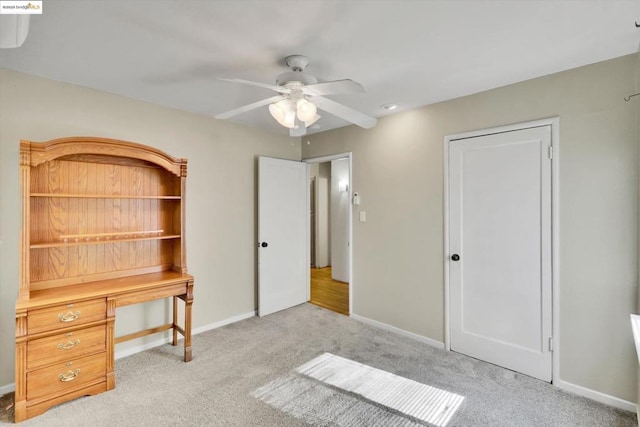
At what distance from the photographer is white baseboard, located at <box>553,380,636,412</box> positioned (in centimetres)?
214

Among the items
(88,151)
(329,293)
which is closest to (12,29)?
(88,151)

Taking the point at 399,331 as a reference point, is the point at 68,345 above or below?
above

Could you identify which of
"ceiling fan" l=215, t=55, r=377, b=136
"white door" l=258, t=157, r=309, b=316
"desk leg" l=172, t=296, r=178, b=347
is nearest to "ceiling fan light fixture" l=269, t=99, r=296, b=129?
"ceiling fan" l=215, t=55, r=377, b=136

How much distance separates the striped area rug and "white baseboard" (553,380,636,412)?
2.80 ft

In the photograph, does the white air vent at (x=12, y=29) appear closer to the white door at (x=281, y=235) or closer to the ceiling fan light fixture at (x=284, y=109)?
the ceiling fan light fixture at (x=284, y=109)

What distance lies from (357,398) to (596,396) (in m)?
1.75

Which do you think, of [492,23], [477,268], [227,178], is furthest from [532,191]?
[227,178]

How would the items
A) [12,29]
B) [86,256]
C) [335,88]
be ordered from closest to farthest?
1. [12,29]
2. [335,88]
3. [86,256]

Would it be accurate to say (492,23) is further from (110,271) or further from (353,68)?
(110,271)

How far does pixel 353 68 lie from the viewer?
232 cm

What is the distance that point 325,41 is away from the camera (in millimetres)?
1936

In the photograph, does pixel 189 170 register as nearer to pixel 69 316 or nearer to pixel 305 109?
pixel 69 316

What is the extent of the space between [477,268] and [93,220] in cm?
348

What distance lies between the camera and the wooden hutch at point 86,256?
6.90ft
